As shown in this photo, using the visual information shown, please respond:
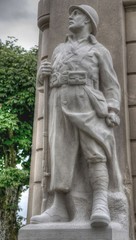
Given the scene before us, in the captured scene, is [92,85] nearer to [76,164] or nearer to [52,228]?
[76,164]

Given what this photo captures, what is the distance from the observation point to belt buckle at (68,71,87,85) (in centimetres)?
581

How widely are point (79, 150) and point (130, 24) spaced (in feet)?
10.4

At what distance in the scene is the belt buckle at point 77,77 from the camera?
5.81m

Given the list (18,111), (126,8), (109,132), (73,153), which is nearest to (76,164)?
(73,153)

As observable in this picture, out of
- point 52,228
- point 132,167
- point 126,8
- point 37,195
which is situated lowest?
point 52,228

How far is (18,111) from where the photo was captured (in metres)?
20.1

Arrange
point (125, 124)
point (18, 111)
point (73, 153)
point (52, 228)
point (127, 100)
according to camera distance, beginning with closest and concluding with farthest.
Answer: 1. point (52, 228)
2. point (73, 153)
3. point (125, 124)
4. point (127, 100)
5. point (18, 111)

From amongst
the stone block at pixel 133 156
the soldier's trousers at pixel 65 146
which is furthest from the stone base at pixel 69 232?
the stone block at pixel 133 156

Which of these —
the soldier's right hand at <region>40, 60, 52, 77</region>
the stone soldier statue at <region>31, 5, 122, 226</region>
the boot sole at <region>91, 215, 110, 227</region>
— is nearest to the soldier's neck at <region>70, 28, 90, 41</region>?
the stone soldier statue at <region>31, 5, 122, 226</region>

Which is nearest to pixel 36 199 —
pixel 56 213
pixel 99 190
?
pixel 56 213

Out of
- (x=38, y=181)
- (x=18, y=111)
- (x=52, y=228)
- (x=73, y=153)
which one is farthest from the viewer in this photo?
(x=18, y=111)

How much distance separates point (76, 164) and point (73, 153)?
0.67 ft

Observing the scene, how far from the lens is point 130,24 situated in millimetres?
7453

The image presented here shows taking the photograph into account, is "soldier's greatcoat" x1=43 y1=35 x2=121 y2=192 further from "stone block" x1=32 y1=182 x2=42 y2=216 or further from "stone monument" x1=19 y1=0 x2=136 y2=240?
"stone block" x1=32 y1=182 x2=42 y2=216
